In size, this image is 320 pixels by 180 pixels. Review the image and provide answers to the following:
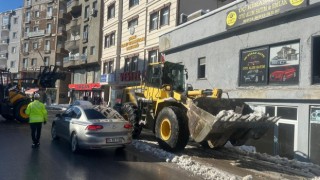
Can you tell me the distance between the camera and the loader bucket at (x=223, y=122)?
29.9ft

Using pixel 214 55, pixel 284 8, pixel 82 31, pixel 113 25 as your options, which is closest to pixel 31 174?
pixel 284 8

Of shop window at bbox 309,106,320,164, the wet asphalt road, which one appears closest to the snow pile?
the wet asphalt road

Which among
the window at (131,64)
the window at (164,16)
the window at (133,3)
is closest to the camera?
the window at (164,16)

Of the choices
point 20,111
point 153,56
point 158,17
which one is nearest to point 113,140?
point 20,111

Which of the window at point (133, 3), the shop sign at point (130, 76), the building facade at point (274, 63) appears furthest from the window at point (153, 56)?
the building facade at point (274, 63)

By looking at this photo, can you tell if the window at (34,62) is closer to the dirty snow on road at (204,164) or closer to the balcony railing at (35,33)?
the balcony railing at (35,33)

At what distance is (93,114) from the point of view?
10547 mm

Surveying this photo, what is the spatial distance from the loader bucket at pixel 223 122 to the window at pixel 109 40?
24.7 metres

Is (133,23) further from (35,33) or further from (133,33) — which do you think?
(35,33)

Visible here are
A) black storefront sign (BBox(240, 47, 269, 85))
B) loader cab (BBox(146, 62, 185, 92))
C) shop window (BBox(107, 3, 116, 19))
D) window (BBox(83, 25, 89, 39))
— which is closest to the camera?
loader cab (BBox(146, 62, 185, 92))

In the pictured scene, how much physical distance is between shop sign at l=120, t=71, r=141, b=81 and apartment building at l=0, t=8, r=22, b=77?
4610 cm

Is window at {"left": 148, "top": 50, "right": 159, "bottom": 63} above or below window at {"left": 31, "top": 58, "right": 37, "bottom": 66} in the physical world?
below

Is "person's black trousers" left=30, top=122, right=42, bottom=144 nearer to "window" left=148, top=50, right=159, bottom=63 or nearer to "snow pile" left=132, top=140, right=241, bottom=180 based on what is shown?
"snow pile" left=132, top=140, right=241, bottom=180

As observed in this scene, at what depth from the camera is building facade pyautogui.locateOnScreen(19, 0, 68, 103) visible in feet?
177
